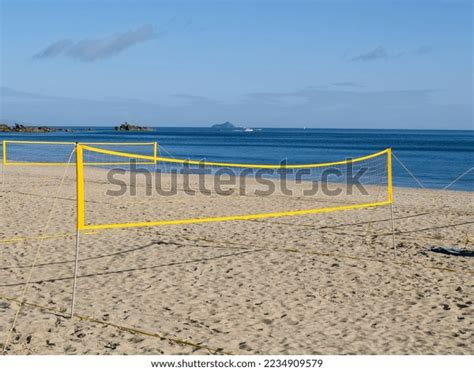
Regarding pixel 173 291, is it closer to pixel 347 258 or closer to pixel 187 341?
pixel 187 341

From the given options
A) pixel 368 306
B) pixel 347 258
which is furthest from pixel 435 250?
pixel 368 306

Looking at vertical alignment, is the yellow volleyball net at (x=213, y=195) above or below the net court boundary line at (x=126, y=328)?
above

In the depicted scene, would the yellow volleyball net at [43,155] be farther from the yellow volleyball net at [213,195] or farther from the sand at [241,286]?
the sand at [241,286]

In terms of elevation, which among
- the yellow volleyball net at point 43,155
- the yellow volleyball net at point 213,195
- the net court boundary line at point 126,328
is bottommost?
the net court boundary line at point 126,328

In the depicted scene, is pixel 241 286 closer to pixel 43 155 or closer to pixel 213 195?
pixel 213 195

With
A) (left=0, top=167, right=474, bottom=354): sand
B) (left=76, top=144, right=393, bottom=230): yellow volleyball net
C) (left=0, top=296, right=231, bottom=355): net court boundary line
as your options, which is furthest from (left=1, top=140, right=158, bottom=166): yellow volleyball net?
(left=0, top=296, right=231, bottom=355): net court boundary line

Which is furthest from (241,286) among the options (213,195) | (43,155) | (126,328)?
(43,155)

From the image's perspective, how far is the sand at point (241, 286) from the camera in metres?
5.01

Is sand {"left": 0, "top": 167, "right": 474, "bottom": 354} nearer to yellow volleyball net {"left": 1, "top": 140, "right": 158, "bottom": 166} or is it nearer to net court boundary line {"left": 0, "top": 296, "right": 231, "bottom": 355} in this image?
net court boundary line {"left": 0, "top": 296, "right": 231, "bottom": 355}

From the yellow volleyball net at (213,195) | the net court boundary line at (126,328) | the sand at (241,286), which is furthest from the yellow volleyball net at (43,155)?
the net court boundary line at (126,328)

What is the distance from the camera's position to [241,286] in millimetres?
6652

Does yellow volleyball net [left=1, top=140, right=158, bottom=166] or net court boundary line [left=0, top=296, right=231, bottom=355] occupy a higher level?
yellow volleyball net [left=1, top=140, right=158, bottom=166]

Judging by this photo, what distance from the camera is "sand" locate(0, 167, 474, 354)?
501 cm

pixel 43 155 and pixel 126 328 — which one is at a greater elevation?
pixel 43 155
